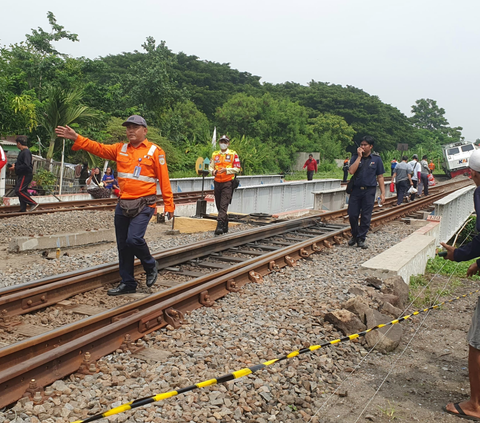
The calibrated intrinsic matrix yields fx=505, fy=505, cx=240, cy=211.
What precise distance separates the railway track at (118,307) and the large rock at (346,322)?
54.9 inches

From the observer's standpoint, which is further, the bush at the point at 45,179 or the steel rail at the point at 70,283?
the bush at the point at 45,179

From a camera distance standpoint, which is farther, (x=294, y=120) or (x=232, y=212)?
(x=294, y=120)

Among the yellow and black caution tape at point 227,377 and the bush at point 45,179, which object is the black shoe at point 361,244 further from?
the bush at point 45,179

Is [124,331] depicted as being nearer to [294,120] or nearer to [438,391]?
[438,391]

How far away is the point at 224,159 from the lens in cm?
1041

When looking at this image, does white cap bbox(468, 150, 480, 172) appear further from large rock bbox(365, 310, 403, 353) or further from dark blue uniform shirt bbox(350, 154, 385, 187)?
dark blue uniform shirt bbox(350, 154, 385, 187)

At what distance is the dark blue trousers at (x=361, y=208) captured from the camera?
966 cm

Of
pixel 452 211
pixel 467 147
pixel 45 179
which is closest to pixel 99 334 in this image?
pixel 452 211

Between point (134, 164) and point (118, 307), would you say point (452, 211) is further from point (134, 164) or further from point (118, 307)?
point (118, 307)

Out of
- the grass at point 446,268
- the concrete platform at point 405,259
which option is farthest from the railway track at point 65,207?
A: the grass at point 446,268

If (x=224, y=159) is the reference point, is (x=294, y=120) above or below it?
above

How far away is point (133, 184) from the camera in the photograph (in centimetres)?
564

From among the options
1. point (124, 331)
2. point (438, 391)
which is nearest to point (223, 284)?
point (124, 331)

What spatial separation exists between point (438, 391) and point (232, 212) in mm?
10653
